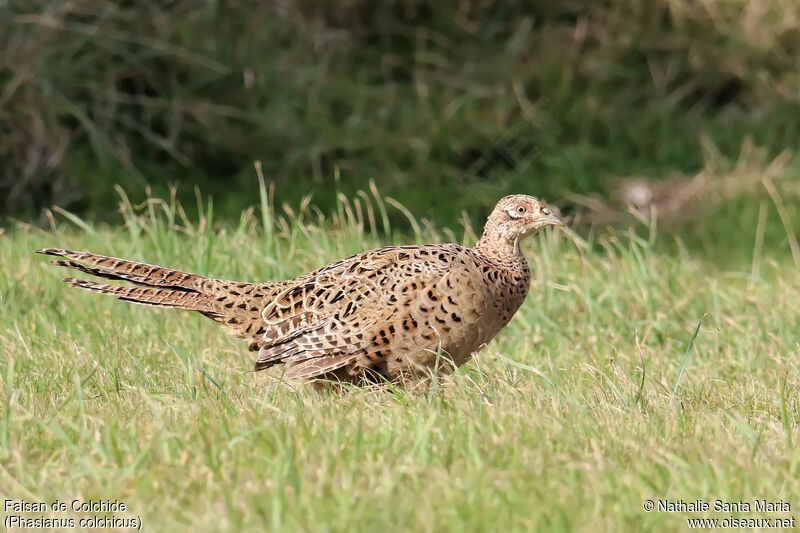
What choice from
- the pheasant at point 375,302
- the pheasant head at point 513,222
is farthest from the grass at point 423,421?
the pheasant head at point 513,222

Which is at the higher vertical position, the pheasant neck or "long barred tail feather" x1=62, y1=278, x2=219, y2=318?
the pheasant neck

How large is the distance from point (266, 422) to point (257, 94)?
20.2 ft

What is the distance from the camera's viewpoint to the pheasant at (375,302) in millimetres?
4234

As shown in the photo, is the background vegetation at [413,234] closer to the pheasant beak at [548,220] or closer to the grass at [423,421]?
the grass at [423,421]

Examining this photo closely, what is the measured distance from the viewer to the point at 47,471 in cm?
327

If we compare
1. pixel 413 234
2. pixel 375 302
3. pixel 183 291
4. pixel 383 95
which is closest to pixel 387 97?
pixel 383 95

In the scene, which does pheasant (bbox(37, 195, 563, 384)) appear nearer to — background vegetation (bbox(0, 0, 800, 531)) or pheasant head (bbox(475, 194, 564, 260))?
pheasant head (bbox(475, 194, 564, 260))

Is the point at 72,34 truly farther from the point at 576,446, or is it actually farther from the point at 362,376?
the point at 576,446

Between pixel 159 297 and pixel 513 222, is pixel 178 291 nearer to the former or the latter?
pixel 159 297

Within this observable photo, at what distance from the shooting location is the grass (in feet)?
9.98

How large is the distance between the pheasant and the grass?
0.49 ft

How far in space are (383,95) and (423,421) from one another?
6431 mm

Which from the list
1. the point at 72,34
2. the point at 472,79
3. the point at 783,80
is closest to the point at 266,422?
the point at 72,34

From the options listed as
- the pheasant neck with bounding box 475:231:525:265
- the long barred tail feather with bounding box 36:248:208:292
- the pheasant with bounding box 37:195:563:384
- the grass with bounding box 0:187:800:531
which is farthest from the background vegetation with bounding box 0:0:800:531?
the pheasant neck with bounding box 475:231:525:265
